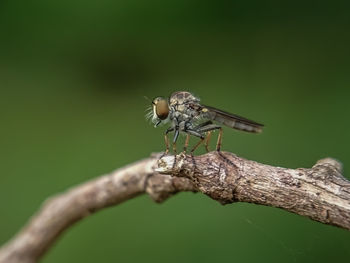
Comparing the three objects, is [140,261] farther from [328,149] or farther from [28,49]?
[28,49]

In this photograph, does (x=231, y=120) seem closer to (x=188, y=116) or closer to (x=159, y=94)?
(x=188, y=116)

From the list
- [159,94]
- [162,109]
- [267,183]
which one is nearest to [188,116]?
[162,109]

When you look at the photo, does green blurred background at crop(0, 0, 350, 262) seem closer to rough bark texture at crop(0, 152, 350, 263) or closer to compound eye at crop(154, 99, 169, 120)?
compound eye at crop(154, 99, 169, 120)

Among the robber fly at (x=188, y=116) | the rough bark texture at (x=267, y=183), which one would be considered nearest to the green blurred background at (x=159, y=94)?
the robber fly at (x=188, y=116)

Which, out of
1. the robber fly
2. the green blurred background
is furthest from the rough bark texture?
the green blurred background

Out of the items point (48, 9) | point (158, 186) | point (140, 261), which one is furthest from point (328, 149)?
point (48, 9)

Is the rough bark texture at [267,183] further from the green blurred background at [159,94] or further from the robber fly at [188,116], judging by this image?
the green blurred background at [159,94]

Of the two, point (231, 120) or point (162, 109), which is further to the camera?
point (162, 109)
